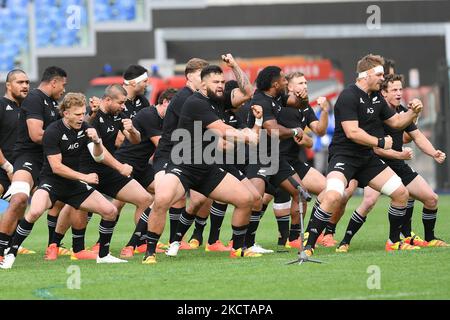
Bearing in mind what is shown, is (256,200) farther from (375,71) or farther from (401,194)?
(375,71)

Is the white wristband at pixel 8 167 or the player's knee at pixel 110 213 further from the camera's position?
the white wristband at pixel 8 167

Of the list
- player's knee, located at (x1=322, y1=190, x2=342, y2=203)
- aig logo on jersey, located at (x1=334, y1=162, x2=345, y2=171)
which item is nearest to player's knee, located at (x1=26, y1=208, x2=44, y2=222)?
player's knee, located at (x1=322, y1=190, x2=342, y2=203)

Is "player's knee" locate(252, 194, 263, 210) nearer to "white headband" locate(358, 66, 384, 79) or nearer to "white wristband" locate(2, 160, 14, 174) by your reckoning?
"white headband" locate(358, 66, 384, 79)

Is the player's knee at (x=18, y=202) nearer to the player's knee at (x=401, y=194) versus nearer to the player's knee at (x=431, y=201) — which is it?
the player's knee at (x=401, y=194)

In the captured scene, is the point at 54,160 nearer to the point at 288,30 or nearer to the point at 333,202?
the point at 333,202

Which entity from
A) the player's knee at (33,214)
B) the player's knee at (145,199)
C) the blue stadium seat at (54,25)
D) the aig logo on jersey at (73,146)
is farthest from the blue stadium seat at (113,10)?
the player's knee at (33,214)

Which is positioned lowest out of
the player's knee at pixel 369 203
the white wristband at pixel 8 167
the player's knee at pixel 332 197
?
the player's knee at pixel 369 203

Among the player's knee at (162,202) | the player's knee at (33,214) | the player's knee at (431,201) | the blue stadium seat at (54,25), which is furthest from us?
the blue stadium seat at (54,25)

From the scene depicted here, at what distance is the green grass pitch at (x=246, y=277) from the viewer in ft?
34.0

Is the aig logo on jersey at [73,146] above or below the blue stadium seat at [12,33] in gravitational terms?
below

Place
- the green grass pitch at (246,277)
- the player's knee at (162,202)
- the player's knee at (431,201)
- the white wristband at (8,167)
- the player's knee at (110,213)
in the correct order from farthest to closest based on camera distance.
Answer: the white wristband at (8,167) → the player's knee at (431,201) → the player's knee at (110,213) → the player's knee at (162,202) → the green grass pitch at (246,277)

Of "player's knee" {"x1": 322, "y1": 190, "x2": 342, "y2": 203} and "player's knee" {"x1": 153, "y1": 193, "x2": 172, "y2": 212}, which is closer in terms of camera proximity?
"player's knee" {"x1": 153, "y1": 193, "x2": 172, "y2": 212}

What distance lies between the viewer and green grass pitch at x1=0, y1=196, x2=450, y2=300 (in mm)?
10359
